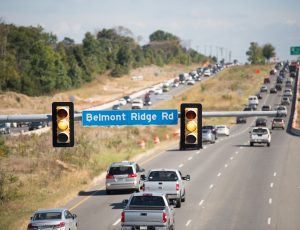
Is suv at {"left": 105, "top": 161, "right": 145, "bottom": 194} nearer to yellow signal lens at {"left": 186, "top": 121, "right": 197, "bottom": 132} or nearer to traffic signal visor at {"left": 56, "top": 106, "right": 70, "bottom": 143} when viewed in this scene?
yellow signal lens at {"left": 186, "top": 121, "right": 197, "bottom": 132}

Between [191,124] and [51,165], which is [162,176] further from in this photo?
[51,165]

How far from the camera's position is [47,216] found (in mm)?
26453

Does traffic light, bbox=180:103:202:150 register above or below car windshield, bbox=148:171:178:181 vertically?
above

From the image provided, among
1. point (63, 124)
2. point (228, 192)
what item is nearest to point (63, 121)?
point (63, 124)

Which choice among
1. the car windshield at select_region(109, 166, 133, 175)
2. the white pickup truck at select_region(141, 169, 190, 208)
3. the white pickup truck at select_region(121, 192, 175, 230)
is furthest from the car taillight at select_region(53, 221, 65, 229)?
the car windshield at select_region(109, 166, 133, 175)

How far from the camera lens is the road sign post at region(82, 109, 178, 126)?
942 inches

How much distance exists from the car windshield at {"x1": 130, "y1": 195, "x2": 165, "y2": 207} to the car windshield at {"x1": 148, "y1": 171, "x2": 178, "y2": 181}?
862 centimetres

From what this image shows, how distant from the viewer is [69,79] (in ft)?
510

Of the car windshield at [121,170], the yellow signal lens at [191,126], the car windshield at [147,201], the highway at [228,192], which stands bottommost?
the highway at [228,192]

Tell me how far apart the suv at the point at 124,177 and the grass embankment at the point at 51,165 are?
2.40 metres

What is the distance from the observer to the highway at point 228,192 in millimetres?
33125

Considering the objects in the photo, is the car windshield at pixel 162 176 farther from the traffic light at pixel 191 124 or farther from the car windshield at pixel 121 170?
the traffic light at pixel 191 124

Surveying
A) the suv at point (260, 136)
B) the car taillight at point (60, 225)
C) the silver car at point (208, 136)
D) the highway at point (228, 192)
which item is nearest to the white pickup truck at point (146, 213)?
the car taillight at point (60, 225)

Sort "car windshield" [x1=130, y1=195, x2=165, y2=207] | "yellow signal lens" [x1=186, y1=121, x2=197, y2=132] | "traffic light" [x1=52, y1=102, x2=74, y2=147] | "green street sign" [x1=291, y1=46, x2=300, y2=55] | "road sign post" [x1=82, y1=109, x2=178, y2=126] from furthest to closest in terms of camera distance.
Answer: "green street sign" [x1=291, y1=46, x2=300, y2=55], "car windshield" [x1=130, y1=195, x2=165, y2=207], "road sign post" [x1=82, y1=109, x2=178, y2=126], "yellow signal lens" [x1=186, y1=121, x2=197, y2=132], "traffic light" [x1=52, y1=102, x2=74, y2=147]
